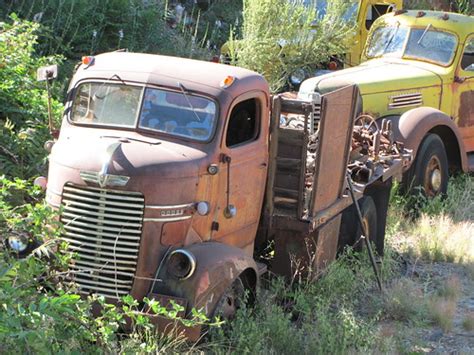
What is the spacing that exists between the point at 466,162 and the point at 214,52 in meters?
6.12

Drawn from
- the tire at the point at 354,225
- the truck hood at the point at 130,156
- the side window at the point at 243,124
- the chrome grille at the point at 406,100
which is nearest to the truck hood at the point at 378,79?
the chrome grille at the point at 406,100

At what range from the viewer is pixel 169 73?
6340 mm

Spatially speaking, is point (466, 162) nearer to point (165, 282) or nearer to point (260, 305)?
point (260, 305)

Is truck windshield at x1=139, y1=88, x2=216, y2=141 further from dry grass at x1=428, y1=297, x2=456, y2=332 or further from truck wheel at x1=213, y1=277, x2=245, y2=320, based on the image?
dry grass at x1=428, y1=297, x2=456, y2=332

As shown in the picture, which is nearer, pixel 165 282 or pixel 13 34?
pixel 165 282

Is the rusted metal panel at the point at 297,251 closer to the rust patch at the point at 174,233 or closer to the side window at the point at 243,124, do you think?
the side window at the point at 243,124

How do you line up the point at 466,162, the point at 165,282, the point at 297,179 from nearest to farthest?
1. the point at 165,282
2. the point at 297,179
3. the point at 466,162

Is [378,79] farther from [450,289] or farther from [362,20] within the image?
[362,20]

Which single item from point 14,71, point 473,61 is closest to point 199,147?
point 14,71

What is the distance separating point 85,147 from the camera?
586cm

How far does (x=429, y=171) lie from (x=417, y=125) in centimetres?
65

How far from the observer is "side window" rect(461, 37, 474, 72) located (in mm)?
11045

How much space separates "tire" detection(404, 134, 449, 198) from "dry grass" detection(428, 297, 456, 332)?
2.75 m

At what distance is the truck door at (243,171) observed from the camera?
6.26m
